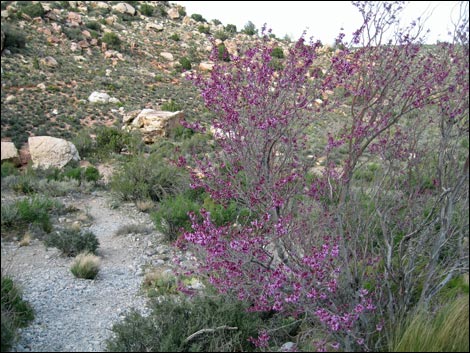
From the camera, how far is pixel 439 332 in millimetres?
3045

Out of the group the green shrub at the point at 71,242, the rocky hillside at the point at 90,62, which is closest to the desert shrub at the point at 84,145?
the rocky hillside at the point at 90,62

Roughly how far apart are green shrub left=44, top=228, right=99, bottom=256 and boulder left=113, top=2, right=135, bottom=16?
98.7ft

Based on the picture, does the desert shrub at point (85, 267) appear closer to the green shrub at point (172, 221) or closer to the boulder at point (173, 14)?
the green shrub at point (172, 221)

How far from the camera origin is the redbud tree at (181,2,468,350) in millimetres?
3746

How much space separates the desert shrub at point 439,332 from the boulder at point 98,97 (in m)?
17.8

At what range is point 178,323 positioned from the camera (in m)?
3.96

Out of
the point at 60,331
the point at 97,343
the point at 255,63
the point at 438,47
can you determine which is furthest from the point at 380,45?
the point at 60,331

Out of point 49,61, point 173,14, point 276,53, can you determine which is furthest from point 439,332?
point 173,14

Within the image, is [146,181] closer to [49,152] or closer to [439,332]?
[49,152]

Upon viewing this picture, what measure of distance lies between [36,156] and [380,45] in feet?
30.9

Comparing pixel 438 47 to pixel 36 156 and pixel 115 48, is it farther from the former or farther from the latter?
pixel 115 48

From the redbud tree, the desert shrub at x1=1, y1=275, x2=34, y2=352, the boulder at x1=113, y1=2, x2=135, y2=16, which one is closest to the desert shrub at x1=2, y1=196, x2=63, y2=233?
the desert shrub at x1=1, y1=275, x2=34, y2=352

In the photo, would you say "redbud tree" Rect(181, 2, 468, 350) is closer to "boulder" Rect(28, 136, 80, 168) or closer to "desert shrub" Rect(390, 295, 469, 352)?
"desert shrub" Rect(390, 295, 469, 352)

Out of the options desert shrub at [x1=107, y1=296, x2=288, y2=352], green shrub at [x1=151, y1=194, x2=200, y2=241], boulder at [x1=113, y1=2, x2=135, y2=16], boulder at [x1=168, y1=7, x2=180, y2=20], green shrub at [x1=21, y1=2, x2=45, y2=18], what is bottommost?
green shrub at [x1=151, y1=194, x2=200, y2=241]
